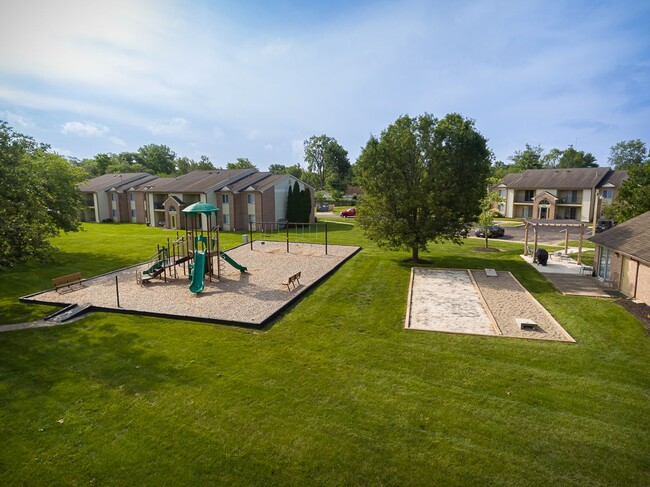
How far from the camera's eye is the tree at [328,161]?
114438 millimetres

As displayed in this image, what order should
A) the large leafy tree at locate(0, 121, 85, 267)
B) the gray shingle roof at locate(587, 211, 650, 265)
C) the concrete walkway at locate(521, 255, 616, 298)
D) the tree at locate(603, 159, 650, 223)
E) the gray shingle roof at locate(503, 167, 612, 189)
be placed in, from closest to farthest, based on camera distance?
the large leafy tree at locate(0, 121, 85, 267) → the gray shingle roof at locate(587, 211, 650, 265) → the concrete walkway at locate(521, 255, 616, 298) → the tree at locate(603, 159, 650, 223) → the gray shingle roof at locate(503, 167, 612, 189)

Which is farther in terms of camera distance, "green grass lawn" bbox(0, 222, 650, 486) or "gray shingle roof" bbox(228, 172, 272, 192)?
"gray shingle roof" bbox(228, 172, 272, 192)

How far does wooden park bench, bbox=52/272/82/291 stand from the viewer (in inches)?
775

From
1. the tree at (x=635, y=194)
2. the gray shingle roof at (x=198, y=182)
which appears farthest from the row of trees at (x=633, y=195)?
the gray shingle roof at (x=198, y=182)

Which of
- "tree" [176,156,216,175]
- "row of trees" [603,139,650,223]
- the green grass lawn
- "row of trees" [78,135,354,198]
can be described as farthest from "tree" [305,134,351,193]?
the green grass lawn

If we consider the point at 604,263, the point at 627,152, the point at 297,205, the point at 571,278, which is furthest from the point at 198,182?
the point at 627,152

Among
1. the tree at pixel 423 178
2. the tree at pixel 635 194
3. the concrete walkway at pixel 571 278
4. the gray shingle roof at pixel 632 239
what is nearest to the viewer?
the gray shingle roof at pixel 632 239

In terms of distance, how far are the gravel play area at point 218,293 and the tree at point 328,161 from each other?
3468 inches

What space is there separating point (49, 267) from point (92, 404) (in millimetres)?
21173

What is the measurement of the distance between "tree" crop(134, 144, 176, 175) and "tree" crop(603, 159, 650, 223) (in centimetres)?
11997

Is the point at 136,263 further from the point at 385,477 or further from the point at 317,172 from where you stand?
the point at 317,172

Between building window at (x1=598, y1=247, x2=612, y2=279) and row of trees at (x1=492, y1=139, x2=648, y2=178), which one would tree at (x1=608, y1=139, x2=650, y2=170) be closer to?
row of trees at (x1=492, y1=139, x2=648, y2=178)

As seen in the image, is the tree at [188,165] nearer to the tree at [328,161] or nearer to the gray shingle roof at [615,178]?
the tree at [328,161]

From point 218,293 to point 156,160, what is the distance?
119926 millimetres
